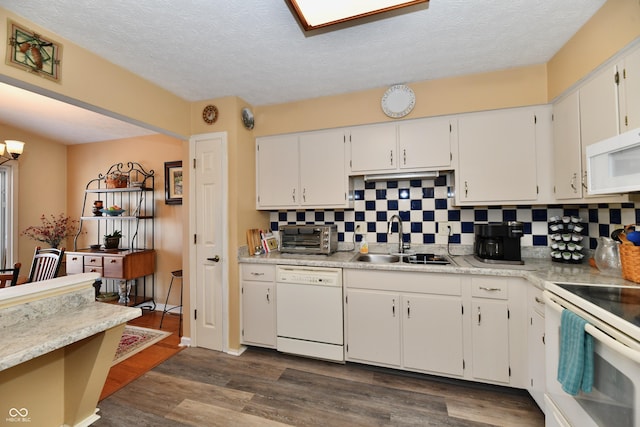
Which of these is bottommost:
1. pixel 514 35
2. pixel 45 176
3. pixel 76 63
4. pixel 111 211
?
pixel 111 211

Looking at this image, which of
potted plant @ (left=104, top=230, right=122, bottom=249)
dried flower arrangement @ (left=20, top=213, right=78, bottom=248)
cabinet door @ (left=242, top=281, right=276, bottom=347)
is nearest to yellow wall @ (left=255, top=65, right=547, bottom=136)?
cabinet door @ (left=242, top=281, right=276, bottom=347)

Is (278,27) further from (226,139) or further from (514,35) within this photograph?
(514,35)

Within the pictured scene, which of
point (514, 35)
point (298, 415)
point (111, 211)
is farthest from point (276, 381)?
point (111, 211)

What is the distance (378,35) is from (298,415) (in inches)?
102

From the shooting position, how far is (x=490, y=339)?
188 cm

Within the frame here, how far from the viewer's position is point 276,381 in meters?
2.07

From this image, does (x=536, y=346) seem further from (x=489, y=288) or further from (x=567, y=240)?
(x=567, y=240)

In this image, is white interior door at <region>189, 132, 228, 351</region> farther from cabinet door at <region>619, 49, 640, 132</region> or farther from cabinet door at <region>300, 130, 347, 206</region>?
cabinet door at <region>619, 49, 640, 132</region>

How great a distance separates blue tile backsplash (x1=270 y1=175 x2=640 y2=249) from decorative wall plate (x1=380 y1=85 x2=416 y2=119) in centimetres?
68

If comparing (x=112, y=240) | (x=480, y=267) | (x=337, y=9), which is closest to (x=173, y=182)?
(x=112, y=240)

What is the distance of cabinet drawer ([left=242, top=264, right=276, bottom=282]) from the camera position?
8.04ft

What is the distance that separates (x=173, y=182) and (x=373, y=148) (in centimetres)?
286

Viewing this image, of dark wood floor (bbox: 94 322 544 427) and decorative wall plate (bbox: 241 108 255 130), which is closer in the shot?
dark wood floor (bbox: 94 322 544 427)

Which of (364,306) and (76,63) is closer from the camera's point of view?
(76,63)
